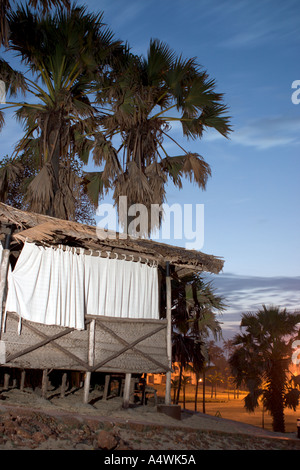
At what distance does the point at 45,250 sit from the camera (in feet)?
31.2

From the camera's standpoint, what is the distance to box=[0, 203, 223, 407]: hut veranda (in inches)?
356

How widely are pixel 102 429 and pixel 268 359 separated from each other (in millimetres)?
11854

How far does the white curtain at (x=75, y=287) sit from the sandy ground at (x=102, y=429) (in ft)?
5.38

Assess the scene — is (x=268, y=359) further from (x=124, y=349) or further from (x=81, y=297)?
(x=81, y=297)

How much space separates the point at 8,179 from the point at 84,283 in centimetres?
717

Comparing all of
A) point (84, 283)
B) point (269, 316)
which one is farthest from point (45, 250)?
point (269, 316)

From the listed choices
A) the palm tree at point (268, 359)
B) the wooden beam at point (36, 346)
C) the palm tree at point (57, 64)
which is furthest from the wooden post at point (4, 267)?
the palm tree at point (268, 359)

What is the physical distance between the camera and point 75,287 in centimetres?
970

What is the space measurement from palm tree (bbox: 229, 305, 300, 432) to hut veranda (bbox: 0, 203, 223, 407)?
27.0ft

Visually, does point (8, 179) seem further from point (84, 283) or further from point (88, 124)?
point (84, 283)

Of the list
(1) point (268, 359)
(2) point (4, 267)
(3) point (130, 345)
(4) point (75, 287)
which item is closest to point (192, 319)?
(1) point (268, 359)

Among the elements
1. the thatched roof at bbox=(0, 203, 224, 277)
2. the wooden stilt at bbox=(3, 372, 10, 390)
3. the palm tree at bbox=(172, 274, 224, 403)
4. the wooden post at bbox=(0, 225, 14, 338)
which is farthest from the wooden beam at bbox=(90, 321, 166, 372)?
the palm tree at bbox=(172, 274, 224, 403)

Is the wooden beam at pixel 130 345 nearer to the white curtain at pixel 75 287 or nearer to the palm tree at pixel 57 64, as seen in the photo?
the white curtain at pixel 75 287
